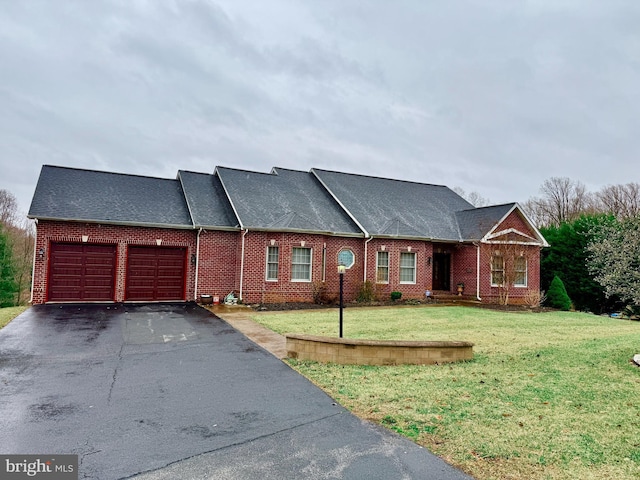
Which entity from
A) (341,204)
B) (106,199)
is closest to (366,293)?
(341,204)

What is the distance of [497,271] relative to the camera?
19688mm

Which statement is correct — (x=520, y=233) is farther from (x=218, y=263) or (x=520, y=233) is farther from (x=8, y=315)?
(x=8, y=315)

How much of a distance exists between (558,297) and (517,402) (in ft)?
54.9

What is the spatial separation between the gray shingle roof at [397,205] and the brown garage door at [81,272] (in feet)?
36.4

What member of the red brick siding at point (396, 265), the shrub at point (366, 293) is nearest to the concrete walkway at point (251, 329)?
the shrub at point (366, 293)

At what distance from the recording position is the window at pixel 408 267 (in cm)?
1934

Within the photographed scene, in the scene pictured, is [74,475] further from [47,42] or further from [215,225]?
[47,42]

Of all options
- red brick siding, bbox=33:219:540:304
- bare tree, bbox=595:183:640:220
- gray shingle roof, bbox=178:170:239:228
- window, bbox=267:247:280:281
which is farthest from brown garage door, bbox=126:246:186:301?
bare tree, bbox=595:183:640:220

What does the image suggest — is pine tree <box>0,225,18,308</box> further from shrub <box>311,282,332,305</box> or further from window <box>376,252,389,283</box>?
window <box>376,252,389,283</box>

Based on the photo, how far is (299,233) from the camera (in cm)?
1727

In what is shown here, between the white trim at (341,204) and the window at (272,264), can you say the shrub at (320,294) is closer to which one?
the window at (272,264)

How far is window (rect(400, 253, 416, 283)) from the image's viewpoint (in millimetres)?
19344

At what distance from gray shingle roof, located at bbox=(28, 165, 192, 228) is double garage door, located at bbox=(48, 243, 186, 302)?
122cm

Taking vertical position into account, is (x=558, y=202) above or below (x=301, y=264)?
above
